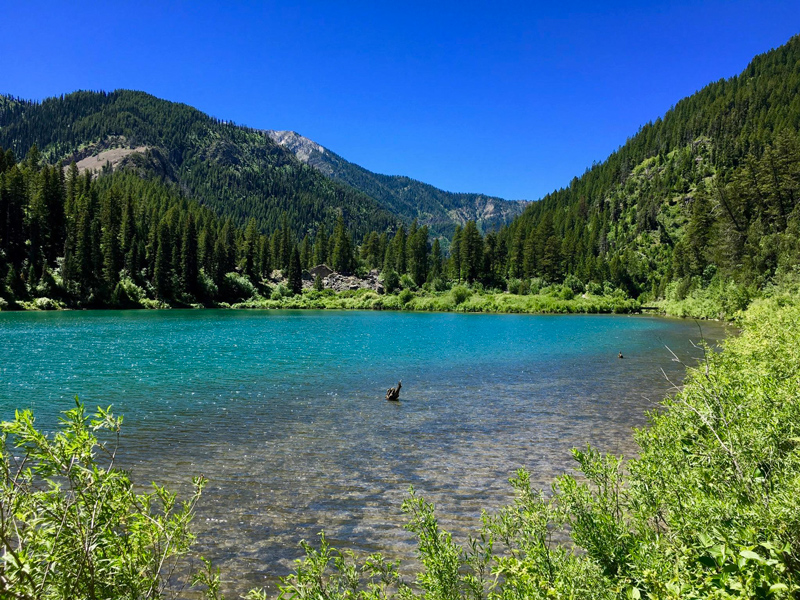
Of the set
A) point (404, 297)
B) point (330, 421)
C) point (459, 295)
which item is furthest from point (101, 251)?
point (330, 421)

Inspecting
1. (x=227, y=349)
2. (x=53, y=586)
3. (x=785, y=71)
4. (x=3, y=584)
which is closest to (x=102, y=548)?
(x=53, y=586)

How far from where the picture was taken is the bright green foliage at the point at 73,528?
3031 millimetres

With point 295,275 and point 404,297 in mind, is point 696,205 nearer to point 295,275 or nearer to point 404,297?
point 404,297

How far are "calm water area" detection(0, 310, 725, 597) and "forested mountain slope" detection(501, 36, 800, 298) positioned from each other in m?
43.3

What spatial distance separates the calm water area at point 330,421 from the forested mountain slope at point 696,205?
43.3 meters

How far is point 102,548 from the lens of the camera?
3590mm

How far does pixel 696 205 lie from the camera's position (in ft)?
346

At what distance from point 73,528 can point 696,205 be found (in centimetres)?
12643

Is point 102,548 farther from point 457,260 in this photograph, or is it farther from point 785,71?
point 785,71

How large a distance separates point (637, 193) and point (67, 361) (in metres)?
179

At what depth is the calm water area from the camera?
28.9ft

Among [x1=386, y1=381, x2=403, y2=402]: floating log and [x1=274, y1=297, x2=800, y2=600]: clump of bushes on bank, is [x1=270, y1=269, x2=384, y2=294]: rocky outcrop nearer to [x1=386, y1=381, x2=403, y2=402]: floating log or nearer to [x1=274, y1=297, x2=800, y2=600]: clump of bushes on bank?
[x1=386, y1=381, x2=403, y2=402]: floating log

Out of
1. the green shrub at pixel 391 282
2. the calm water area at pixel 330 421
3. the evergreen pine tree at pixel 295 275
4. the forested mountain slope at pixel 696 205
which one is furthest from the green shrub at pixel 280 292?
the calm water area at pixel 330 421

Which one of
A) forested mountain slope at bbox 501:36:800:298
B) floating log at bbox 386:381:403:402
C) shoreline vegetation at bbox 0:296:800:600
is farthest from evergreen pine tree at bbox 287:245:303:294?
shoreline vegetation at bbox 0:296:800:600
